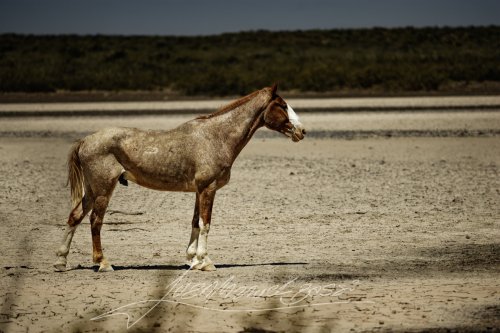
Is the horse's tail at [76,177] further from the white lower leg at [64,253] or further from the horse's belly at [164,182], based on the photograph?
the horse's belly at [164,182]

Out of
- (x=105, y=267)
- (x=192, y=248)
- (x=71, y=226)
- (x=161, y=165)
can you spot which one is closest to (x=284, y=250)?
(x=192, y=248)

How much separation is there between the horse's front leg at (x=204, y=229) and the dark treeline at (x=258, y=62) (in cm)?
2961

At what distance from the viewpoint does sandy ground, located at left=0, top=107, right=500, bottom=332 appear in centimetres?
802

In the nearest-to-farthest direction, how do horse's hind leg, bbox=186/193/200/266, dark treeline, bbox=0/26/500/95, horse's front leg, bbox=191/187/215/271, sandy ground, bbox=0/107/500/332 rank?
sandy ground, bbox=0/107/500/332 → horse's front leg, bbox=191/187/215/271 → horse's hind leg, bbox=186/193/200/266 → dark treeline, bbox=0/26/500/95

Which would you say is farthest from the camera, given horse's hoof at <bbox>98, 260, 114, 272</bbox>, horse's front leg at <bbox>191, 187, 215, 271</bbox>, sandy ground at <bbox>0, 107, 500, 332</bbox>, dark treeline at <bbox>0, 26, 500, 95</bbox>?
dark treeline at <bbox>0, 26, 500, 95</bbox>

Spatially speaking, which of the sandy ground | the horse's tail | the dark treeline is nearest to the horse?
the horse's tail

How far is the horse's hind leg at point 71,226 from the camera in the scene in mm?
9570

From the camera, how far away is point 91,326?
305 inches

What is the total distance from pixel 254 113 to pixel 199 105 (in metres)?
24.4

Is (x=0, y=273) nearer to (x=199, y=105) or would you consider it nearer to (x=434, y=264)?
(x=434, y=264)

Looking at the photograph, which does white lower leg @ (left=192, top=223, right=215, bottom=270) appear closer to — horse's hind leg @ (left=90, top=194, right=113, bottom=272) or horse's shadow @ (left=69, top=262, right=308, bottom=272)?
horse's shadow @ (left=69, top=262, right=308, bottom=272)

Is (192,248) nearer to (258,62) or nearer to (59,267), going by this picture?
(59,267)

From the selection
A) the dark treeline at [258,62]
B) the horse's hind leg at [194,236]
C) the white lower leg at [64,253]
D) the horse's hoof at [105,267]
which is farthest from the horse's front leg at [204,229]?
the dark treeline at [258,62]

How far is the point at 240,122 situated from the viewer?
9.80m
